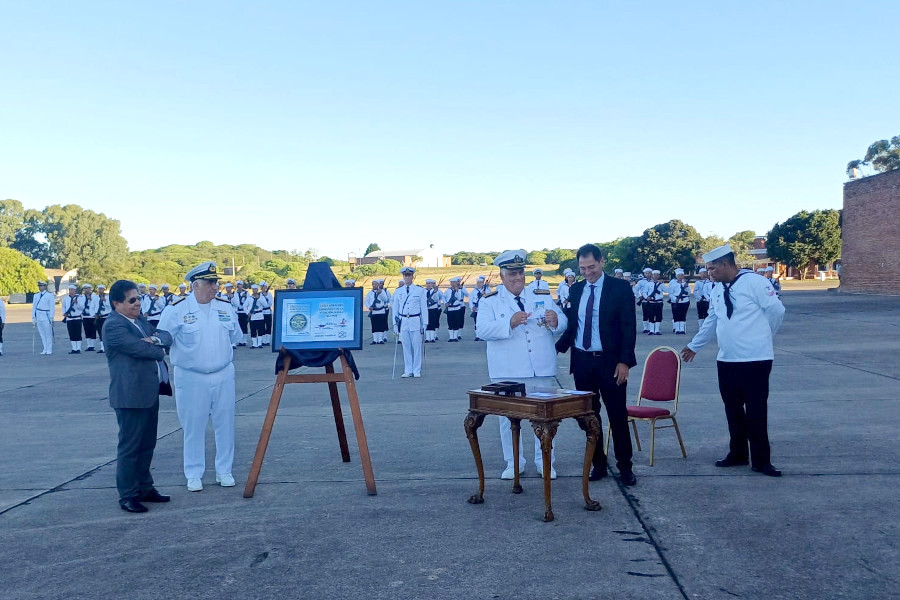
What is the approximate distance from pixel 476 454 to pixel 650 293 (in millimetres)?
18533

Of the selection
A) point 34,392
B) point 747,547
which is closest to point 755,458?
point 747,547

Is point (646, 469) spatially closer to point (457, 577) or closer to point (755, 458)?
point (755, 458)

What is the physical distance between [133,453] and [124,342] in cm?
85

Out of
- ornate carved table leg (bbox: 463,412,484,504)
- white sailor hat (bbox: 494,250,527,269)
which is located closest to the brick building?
white sailor hat (bbox: 494,250,527,269)

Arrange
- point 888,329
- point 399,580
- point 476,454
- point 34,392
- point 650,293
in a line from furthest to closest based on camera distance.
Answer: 1. point 650,293
2. point 888,329
3. point 34,392
4. point 476,454
5. point 399,580

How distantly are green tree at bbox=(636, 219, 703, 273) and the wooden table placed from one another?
206ft

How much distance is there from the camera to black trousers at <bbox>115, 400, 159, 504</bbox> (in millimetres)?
5637

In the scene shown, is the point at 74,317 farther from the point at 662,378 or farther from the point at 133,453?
the point at 662,378

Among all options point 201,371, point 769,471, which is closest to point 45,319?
point 201,371

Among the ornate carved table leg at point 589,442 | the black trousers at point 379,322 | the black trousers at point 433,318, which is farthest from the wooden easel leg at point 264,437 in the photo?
the black trousers at point 433,318

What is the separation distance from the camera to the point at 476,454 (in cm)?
564

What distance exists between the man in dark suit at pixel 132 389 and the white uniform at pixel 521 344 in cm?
261

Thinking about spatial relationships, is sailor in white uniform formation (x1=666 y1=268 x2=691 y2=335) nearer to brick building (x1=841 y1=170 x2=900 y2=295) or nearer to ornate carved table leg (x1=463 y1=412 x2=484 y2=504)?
ornate carved table leg (x1=463 y1=412 x2=484 y2=504)

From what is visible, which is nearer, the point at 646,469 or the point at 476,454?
the point at 476,454
